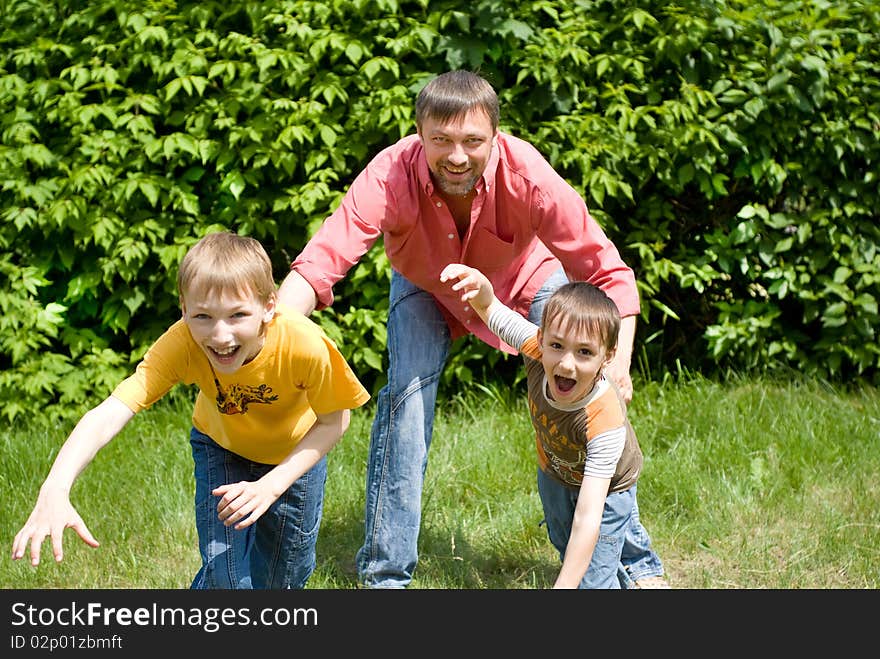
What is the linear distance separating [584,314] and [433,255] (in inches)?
32.6

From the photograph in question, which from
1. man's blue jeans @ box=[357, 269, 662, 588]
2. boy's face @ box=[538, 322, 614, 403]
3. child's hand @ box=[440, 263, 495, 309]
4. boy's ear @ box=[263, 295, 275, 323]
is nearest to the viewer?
boy's ear @ box=[263, 295, 275, 323]

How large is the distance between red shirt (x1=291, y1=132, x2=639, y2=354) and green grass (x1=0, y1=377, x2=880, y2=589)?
0.96 metres

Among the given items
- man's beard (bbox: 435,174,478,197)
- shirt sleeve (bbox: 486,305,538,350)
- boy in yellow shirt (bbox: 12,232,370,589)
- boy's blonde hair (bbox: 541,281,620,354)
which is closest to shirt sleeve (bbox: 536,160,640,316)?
man's beard (bbox: 435,174,478,197)

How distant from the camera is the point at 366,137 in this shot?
202 inches

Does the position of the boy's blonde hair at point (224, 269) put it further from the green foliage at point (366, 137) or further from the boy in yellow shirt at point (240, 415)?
the green foliage at point (366, 137)

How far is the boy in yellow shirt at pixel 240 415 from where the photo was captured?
283 centimetres

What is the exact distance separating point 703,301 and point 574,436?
2706mm

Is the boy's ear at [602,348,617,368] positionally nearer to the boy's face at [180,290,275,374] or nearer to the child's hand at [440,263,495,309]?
the child's hand at [440,263,495,309]

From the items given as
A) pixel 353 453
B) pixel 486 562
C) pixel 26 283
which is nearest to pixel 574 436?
pixel 486 562

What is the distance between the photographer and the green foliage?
5.05 metres

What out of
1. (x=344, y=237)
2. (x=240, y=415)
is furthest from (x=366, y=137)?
(x=240, y=415)

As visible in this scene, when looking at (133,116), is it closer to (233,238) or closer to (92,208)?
(92,208)

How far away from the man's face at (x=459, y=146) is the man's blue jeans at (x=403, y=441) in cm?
48

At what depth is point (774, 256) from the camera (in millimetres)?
5465
